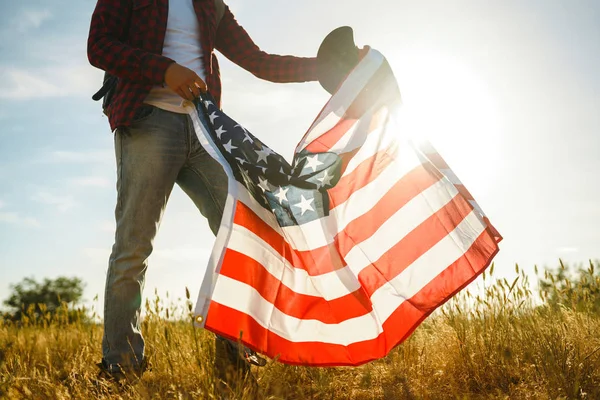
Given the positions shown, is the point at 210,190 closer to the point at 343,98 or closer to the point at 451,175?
the point at 343,98

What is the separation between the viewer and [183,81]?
252 centimetres

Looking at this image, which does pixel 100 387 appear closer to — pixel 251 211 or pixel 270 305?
pixel 270 305

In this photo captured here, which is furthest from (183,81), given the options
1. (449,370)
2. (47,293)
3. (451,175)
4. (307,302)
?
(47,293)

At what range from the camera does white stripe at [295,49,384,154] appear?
276 cm

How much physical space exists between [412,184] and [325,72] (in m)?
0.88

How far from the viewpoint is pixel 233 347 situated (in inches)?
107

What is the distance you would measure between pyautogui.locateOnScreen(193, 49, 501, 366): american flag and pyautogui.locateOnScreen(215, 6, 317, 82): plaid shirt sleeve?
53 centimetres

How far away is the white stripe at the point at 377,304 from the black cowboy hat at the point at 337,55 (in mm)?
1135

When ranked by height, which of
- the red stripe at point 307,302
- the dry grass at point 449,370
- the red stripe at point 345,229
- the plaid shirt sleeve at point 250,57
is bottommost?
the dry grass at point 449,370

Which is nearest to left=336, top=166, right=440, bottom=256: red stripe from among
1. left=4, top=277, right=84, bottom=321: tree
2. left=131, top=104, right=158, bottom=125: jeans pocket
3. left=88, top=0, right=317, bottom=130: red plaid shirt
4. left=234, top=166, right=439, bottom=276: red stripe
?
left=234, top=166, right=439, bottom=276: red stripe

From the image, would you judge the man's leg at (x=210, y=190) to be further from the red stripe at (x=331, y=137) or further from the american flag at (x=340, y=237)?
the red stripe at (x=331, y=137)

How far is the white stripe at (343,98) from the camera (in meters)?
2.76

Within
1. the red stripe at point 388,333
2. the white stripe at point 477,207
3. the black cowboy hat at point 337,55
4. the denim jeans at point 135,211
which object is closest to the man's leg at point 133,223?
the denim jeans at point 135,211

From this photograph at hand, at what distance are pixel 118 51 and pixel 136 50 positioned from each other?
9cm
